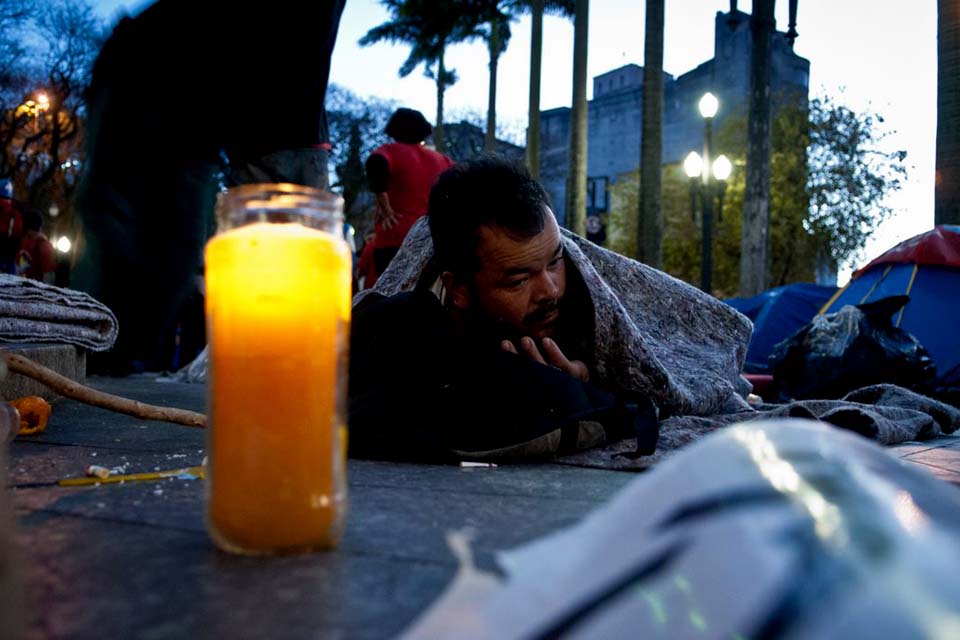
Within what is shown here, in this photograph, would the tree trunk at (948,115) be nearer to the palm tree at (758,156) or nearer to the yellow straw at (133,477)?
the palm tree at (758,156)

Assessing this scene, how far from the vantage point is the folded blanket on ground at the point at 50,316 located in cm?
298

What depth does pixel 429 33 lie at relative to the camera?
30.9 meters

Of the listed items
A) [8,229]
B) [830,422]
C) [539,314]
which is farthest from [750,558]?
[8,229]

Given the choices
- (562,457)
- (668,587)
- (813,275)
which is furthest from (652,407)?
(813,275)

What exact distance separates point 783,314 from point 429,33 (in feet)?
84.8

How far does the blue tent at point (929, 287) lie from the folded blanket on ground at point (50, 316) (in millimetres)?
5817

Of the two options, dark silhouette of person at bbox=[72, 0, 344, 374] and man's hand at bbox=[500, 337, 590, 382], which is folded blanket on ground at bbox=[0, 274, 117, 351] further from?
man's hand at bbox=[500, 337, 590, 382]

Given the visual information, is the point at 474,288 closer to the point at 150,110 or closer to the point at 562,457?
the point at 562,457

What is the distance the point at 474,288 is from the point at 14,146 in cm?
2876

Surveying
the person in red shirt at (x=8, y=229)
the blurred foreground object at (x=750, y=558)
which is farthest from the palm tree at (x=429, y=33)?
the blurred foreground object at (x=750, y=558)

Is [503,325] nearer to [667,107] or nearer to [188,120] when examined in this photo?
[188,120]

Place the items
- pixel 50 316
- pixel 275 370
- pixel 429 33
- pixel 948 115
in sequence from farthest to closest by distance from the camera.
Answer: pixel 429 33, pixel 948 115, pixel 50 316, pixel 275 370

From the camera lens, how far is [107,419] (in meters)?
2.80

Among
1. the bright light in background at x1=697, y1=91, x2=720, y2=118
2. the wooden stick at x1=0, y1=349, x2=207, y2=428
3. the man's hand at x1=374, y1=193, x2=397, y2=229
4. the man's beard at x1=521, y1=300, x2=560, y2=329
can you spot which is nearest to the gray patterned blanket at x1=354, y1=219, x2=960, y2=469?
the man's beard at x1=521, y1=300, x2=560, y2=329
